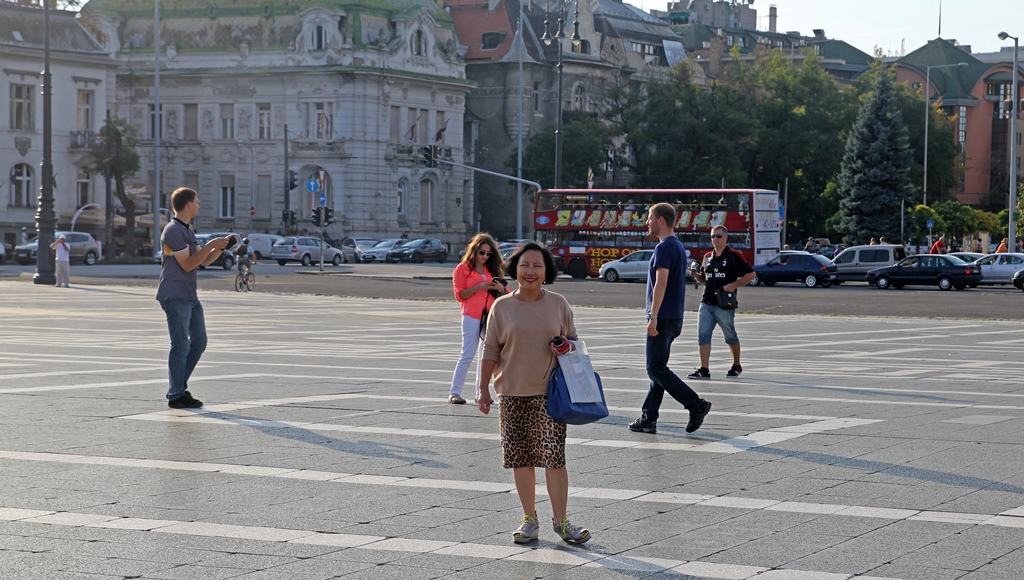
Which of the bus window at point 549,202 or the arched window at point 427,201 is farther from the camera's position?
the arched window at point 427,201

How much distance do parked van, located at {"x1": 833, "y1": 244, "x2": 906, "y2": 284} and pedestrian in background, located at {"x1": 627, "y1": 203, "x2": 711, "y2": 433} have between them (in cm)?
4751

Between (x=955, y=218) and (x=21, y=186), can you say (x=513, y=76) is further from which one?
(x=21, y=186)

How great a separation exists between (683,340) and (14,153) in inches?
2267

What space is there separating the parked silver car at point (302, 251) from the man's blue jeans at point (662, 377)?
204 feet

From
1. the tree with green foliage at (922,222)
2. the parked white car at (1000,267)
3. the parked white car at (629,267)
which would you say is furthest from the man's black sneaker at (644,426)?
the tree with green foliage at (922,222)

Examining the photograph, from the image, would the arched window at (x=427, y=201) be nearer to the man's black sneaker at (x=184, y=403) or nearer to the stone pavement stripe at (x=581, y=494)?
the man's black sneaker at (x=184, y=403)

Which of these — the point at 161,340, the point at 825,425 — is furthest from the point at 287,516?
the point at 161,340

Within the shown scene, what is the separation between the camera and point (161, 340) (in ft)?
75.0

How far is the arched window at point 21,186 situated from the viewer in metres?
75.0

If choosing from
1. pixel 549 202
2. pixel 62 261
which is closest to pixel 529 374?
pixel 62 261

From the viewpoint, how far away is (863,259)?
5984cm

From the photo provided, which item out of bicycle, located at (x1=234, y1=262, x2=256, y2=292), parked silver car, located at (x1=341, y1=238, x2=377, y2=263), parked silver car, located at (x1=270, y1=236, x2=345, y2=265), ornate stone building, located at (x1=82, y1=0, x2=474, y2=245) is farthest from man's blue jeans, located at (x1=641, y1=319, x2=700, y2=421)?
ornate stone building, located at (x1=82, y1=0, x2=474, y2=245)

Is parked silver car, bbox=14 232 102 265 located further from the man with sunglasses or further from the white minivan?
the man with sunglasses

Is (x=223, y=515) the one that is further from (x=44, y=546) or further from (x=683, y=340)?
(x=683, y=340)
